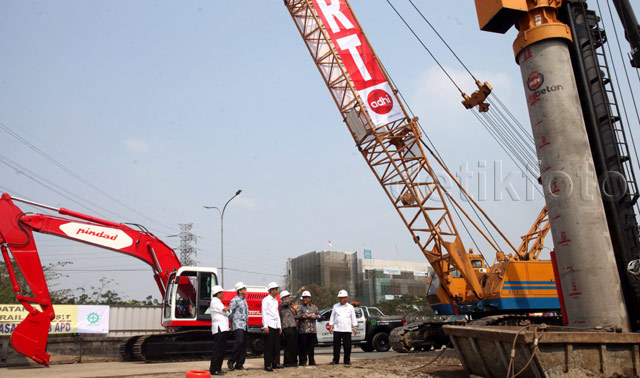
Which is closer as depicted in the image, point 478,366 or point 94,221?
point 478,366

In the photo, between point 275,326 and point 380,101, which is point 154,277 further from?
point 380,101

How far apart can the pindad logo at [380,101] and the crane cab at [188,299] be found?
915 centimetres

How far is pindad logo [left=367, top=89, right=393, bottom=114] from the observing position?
2045 cm

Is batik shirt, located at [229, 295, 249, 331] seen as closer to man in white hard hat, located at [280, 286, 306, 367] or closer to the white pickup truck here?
man in white hard hat, located at [280, 286, 306, 367]

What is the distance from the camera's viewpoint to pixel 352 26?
2112cm

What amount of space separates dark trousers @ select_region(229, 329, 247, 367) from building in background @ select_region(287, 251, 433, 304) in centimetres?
7928

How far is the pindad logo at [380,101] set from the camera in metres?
20.5

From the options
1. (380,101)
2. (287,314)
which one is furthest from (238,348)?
(380,101)

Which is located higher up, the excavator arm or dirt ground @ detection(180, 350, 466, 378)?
the excavator arm

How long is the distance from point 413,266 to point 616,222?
96.1 meters

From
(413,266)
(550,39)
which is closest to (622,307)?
(550,39)

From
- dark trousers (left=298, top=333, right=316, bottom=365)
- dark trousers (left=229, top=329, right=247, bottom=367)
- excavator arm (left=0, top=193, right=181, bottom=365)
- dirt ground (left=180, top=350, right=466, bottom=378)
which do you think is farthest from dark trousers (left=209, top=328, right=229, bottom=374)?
excavator arm (left=0, top=193, right=181, bottom=365)

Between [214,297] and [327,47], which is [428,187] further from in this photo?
[214,297]

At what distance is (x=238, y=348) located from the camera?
11336mm
